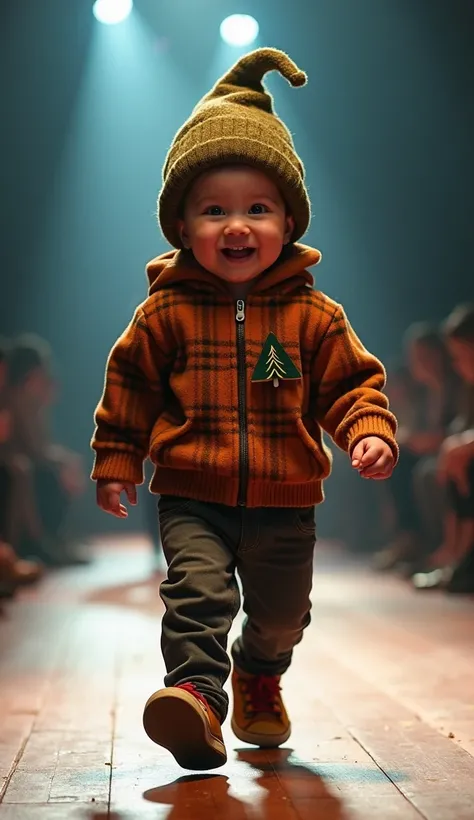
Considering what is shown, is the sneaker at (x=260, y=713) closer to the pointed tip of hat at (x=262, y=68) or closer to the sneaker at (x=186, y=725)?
the sneaker at (x=186, y=725)

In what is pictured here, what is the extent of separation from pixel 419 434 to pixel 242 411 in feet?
9.82

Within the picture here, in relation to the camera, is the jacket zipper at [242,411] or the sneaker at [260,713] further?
the sneaker at [260,713]

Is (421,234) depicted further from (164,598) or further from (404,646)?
(164,598)

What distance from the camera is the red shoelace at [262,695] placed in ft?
5.07

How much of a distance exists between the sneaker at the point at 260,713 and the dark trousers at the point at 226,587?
2cm

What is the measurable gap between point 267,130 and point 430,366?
2.91m

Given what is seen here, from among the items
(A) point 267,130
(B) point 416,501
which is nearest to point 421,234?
(B) point 416,501

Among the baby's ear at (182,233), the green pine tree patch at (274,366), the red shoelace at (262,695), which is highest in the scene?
the baby's ear at (182,233)

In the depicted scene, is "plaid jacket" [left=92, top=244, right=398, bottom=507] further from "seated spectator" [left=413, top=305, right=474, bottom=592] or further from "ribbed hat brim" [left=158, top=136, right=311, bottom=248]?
"seated spectator" [left=413, top=305, right=474, bottom=592]

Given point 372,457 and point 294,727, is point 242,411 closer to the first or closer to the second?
point 372,457

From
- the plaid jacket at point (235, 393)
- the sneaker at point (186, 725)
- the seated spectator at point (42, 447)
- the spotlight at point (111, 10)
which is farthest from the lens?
the seated spectator at point (42, 447)

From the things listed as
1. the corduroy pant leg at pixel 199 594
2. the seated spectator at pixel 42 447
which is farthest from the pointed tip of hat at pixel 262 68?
the seated spectator at pixel 42 447

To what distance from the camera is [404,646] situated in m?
2.50

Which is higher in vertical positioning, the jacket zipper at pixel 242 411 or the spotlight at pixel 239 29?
the spotlight at pixel 239 29
